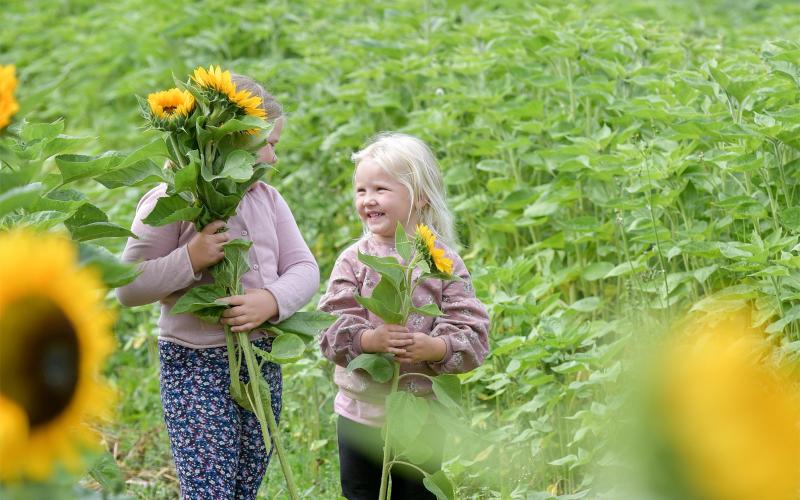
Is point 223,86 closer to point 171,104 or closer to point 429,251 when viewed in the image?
point 171,104

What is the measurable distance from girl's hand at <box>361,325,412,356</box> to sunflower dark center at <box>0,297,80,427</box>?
1.28 m

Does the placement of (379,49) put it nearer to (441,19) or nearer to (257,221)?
(441,19)

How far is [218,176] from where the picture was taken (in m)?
2.19

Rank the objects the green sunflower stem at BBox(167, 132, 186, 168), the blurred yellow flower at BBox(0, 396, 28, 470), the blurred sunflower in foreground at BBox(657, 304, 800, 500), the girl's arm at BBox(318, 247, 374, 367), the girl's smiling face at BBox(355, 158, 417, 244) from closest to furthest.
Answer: the blurred sunflower in foreground at BBox(657, 304, 800, 500) → the blurred yellow flower at BBox(0, 396, 28, 470) → the green sunflower stem at BBox(167, 132, 186, 168) → the girl's arm at BBox(318, 247, 374, 367) → the girl's smiling face at BBox(355, 158, 417, 244)

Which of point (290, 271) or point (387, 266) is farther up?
point (387, 266)

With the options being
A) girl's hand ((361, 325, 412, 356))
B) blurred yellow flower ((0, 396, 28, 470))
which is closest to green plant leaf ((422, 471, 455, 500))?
girl's hand ((361, 325, 412, 356))

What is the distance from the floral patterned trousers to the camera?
2512 millimetres

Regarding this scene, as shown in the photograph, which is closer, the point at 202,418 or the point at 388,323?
the point at 388,323

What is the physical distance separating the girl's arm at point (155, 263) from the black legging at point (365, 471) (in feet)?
1.75

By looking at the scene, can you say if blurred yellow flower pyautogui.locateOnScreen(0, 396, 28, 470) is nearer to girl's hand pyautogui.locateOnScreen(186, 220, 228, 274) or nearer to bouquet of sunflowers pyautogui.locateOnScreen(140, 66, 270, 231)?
bouquet of sunflowers pyautogui.locateOnScreen(140, 66, 270, 231)

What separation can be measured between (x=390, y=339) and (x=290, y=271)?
39 centimetres

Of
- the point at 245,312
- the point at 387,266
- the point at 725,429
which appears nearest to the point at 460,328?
the point at 387,266

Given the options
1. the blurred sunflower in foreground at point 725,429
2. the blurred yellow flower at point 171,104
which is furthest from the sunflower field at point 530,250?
the blurred yellow flower at point 171,104

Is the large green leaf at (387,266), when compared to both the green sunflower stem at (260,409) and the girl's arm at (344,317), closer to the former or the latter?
the girl's arm at (344,317)
